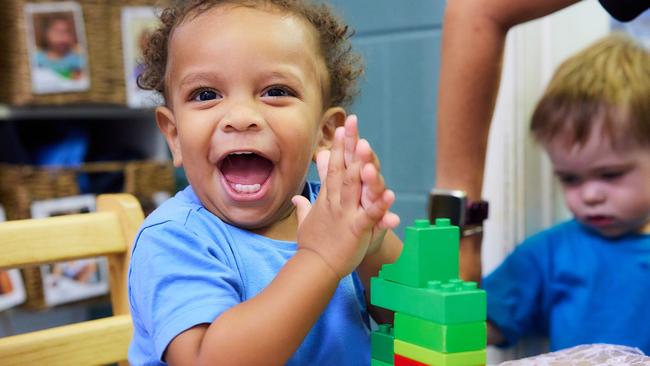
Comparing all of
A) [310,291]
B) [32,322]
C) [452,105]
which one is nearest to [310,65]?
[310,291]

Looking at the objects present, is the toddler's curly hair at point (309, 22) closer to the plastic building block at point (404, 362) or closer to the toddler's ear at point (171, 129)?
the toddler's ear at point (171, 129)

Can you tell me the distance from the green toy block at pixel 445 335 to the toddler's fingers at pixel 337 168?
97 mm

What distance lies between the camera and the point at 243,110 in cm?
66

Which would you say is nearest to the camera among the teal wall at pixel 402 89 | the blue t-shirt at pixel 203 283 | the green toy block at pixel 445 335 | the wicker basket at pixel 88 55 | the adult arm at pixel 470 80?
the green toy block at pixel 445 335

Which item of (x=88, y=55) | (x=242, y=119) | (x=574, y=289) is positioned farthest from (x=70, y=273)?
(x=242, y=119)

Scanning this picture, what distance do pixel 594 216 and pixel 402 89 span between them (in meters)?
0.49

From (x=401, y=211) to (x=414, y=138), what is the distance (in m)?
0.15

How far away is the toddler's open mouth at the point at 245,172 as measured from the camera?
684 millimetres

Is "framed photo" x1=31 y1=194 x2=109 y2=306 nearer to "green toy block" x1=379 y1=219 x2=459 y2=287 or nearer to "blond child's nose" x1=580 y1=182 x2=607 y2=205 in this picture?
"blond child's nose" x1=580 y1=182 x2=607 y2=205

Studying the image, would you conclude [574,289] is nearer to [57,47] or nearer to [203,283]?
[203,283]

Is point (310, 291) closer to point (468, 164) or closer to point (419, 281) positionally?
point (419, 281)

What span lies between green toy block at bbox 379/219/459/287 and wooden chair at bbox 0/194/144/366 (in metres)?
0.41

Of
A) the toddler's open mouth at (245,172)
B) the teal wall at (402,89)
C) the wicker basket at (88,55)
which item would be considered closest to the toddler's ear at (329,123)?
the toddler's open mouth at (245,172)

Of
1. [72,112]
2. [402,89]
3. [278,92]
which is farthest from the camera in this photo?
[72,112]
